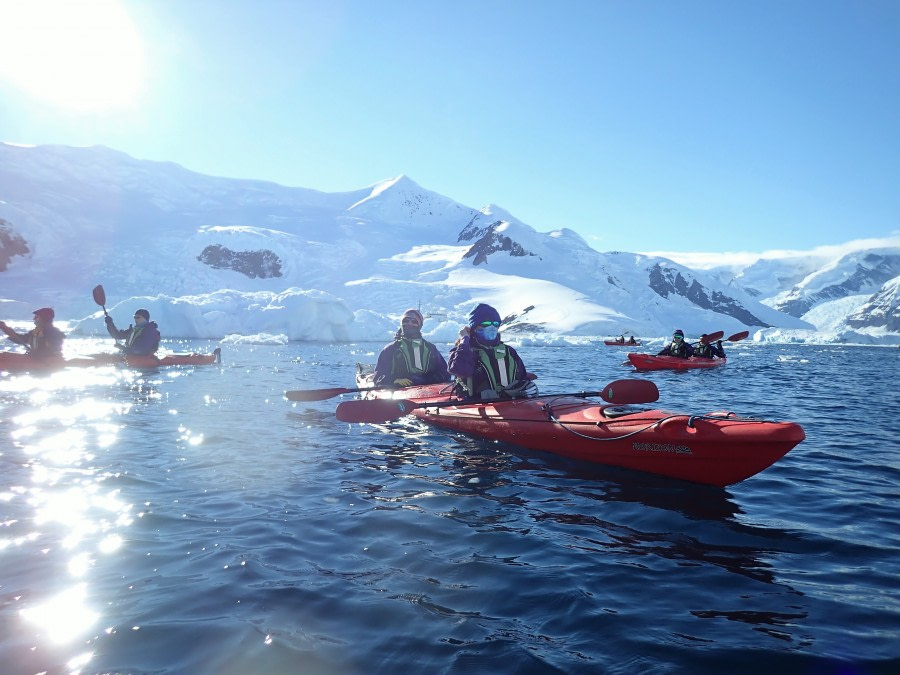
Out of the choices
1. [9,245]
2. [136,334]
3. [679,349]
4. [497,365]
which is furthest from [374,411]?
[9,245]

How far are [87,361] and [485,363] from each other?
42.0ft

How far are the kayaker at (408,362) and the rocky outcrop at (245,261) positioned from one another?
9107 centimetres

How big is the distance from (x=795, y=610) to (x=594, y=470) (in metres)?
3.16

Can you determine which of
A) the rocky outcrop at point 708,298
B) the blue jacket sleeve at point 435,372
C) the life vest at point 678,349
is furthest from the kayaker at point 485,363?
the rocky outcrop at point 708,298

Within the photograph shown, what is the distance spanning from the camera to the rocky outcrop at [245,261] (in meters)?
95.3

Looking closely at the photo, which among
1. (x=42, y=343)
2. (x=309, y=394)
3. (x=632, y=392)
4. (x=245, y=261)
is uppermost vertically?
(x=245, y=261)

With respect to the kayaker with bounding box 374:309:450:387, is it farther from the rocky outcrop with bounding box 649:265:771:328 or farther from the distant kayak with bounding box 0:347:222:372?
the rocky outcrop with bounding box 649:265:771:328

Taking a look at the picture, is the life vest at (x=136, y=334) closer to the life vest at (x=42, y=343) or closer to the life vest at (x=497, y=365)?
the life vest at (x=42, y=343)

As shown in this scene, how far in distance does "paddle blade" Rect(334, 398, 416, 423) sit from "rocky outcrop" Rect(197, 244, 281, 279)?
92.9 meters

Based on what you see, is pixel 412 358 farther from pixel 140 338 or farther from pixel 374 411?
pixel 140 338

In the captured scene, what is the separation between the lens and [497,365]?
8.35 meters

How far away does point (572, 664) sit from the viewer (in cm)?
269

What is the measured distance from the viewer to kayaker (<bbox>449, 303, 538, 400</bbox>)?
8.03 metres

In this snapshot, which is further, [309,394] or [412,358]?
[412,358]
